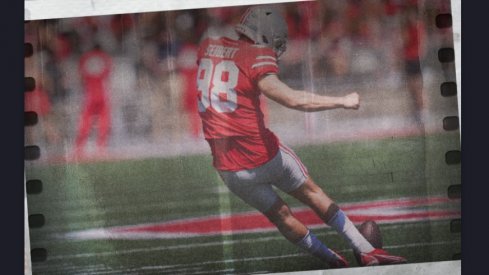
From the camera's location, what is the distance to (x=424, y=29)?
39.5 ft

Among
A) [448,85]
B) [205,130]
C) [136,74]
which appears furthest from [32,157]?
[448,85]

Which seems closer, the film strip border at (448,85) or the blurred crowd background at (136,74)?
the blurred crowd background at (136,74)

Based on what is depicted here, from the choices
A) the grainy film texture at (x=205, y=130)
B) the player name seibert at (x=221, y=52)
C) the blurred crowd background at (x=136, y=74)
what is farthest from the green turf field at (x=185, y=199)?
the player name seibert at (x=221, y=52)

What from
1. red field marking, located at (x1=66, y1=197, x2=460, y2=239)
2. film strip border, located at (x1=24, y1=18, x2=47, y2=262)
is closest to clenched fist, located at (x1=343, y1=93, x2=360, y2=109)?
red field marking, located at (x1=66, y1=197, x2=460, y2=239)

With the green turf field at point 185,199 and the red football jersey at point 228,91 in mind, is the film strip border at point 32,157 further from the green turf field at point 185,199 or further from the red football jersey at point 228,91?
the red football jersey at point 228,91

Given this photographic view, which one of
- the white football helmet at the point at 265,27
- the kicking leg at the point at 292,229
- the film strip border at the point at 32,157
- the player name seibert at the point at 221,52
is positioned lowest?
the kicking leg at the point at 292,229

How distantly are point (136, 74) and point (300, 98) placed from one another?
118 centimetres

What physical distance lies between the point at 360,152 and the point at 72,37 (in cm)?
220

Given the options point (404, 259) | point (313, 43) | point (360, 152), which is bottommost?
point (404, 259)

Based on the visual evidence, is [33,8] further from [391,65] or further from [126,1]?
[391,65]

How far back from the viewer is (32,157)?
12.0m

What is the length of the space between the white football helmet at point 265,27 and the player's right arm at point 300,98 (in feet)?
0.71

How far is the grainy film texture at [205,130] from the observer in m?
11.9

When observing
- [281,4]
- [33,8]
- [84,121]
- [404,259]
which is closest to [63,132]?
[84,121]
